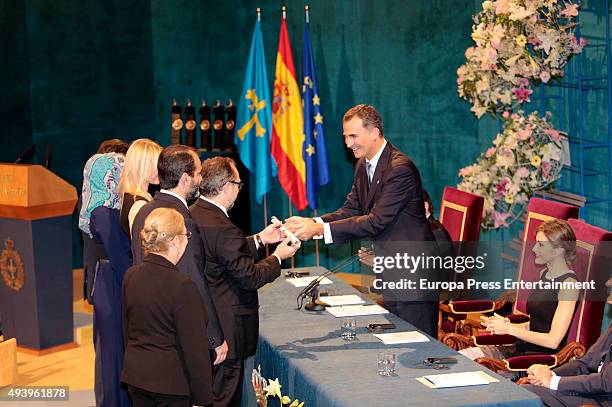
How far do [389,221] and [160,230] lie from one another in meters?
1.63

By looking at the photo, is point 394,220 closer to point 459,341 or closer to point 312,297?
point 312,297

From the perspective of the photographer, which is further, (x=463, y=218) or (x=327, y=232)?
(x=463, y=218)

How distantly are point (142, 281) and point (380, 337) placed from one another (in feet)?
4.29

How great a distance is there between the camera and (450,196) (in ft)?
22.2

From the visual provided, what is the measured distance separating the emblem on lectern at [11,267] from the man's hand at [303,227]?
280 cm

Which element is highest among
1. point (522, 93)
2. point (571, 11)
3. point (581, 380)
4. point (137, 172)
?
point (571, 11)

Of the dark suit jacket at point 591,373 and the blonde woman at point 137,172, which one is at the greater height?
the blonde woman at point 137,172

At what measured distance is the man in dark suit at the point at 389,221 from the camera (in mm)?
5258

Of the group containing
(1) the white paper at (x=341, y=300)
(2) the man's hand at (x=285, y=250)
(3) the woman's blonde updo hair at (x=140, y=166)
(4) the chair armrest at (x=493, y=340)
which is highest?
(3) the woman's blonde updo hair at (x=140, y=166)

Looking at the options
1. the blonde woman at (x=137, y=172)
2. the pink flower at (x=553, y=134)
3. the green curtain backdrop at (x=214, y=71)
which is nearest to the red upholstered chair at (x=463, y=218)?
the pink flower at (x=553, y=134)

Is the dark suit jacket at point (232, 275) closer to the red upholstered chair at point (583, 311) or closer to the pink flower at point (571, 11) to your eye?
the red upholstered chair at point (583, 311)

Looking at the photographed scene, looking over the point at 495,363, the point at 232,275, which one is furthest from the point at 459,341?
the point at 232,275

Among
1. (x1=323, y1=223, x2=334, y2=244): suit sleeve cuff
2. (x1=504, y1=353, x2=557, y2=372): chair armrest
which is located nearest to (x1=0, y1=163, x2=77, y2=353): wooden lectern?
(x1=323, y1=223, x2=334, y2=244): suit sleeve cuff

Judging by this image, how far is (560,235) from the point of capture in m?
4.95
